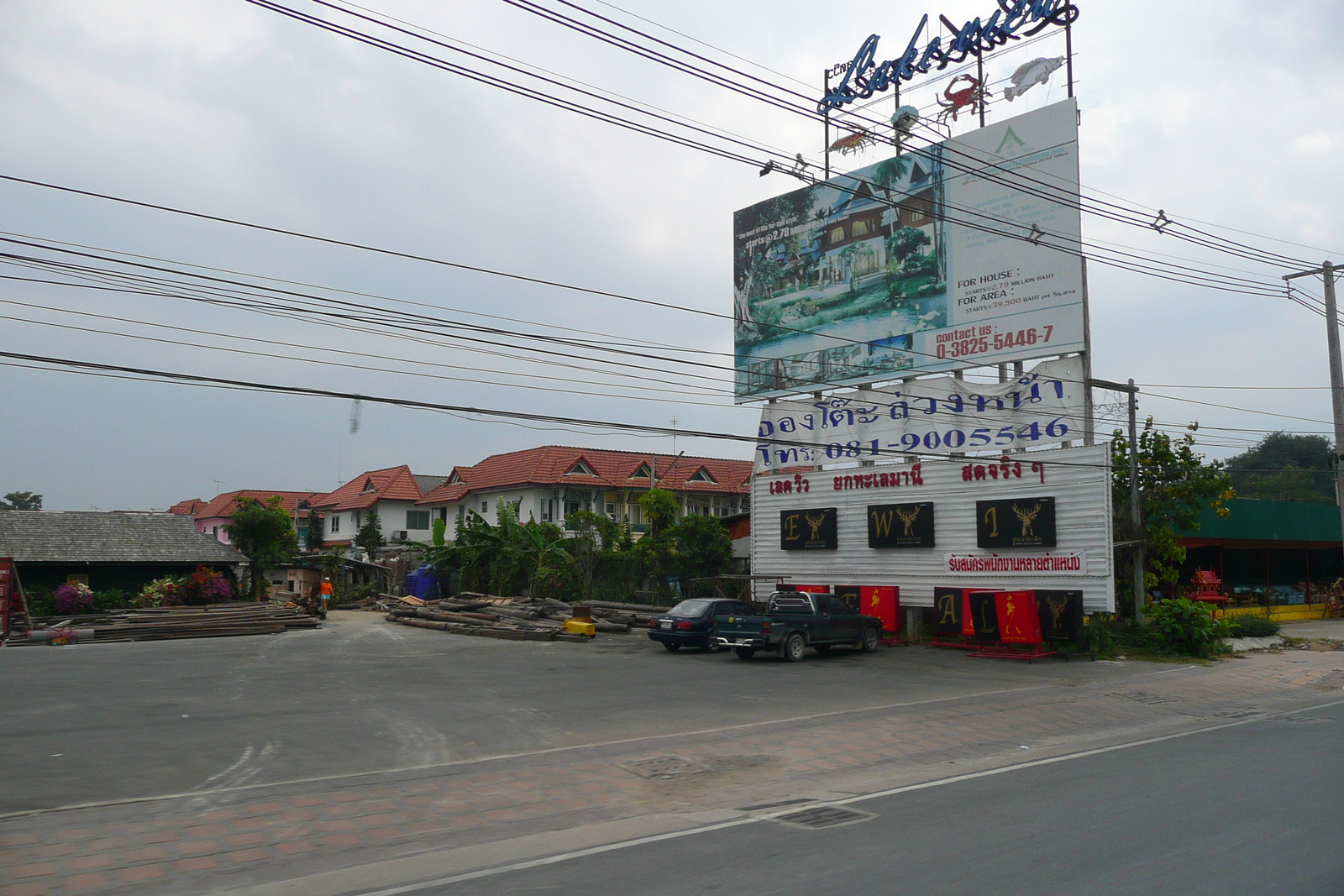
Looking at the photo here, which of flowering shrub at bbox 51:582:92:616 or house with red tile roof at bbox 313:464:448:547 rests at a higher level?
house with red tile roof at bbox 313:464:448:547

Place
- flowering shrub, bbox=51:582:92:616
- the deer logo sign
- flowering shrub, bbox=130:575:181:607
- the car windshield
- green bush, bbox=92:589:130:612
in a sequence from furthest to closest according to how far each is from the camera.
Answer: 1. flowering shrub, bbox=130:575:181:607
2. green bush, bbox=92:589:130:612
3. flowering shrub, bbox=51:582:92:616
4. the deer logo sign
5. the car windshield

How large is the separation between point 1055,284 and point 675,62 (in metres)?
15.1

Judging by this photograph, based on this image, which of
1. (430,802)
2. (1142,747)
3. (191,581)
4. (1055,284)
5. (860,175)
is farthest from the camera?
(191,581)

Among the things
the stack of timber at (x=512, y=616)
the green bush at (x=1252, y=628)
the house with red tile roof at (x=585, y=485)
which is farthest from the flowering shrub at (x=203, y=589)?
the green bush at (x=1252, y=628)

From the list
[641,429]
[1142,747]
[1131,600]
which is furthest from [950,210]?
[1142,747]

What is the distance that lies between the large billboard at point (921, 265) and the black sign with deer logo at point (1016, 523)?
3.91 metres

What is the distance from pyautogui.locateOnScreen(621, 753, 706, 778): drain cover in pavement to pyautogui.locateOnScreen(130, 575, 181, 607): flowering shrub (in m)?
31.3

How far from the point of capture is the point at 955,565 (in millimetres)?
26578

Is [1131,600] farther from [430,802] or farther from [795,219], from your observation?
[430,802]

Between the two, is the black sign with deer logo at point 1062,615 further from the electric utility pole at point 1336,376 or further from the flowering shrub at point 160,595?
the flowering shrub at point 160,595

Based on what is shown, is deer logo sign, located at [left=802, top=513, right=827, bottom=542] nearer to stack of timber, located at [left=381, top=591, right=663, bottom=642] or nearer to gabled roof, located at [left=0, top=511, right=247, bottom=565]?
stack of timber, located at [left=381, top=591, right=663, bottom=642]

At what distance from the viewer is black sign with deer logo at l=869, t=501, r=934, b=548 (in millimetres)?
27266

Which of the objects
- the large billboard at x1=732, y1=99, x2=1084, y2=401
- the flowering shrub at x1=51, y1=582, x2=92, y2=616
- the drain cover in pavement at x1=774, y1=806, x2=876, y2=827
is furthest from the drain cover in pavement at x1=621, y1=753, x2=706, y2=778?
the flowering shrub at x1=51, y1=582, x2=92, y2=616

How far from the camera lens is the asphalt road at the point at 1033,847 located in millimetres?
6383
